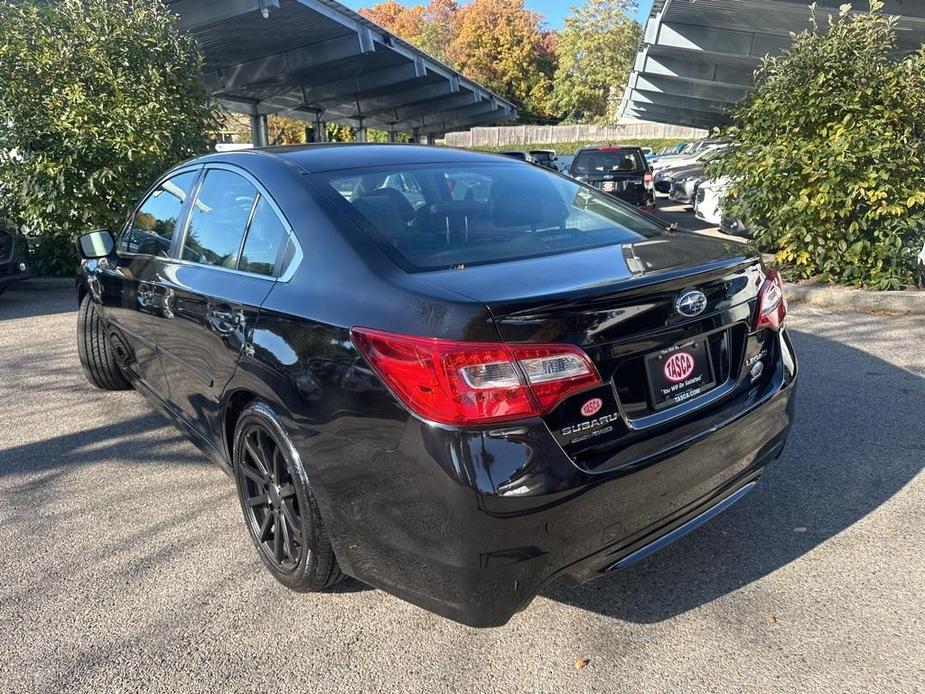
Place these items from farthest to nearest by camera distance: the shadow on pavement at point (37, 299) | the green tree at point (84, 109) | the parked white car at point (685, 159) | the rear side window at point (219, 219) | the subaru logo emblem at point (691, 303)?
the parked white car at point (685, 159) < the green tree at point (84, 109) < the shadow on pavement at point (37, 299) < the rear side window at point (219, 219) < the subaru logo emblem at point (691, 303)

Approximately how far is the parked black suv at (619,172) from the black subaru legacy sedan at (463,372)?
37.1 ft

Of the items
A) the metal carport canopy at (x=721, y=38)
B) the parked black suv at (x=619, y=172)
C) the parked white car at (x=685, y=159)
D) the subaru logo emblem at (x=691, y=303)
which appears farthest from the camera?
the parked white car at (x=685, y=159)

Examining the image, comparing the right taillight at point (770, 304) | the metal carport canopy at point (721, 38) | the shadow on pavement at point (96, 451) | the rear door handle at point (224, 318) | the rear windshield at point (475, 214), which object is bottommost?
the shadow on pavement at point (96, 451)

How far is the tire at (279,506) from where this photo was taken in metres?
2.62

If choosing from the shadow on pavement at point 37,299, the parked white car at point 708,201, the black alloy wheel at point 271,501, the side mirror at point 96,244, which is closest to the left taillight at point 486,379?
the black alloy wheel at point 271,501

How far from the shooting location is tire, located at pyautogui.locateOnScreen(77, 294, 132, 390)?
205 inches

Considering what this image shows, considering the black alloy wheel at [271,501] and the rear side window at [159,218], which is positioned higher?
the rear side window at [159,218]

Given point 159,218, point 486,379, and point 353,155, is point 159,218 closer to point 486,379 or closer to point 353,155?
point 353,155

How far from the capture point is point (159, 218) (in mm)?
4156

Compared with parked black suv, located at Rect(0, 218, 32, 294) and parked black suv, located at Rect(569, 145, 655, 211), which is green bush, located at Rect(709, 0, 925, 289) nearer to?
parked black suv, located at Rect(569, 145, 655, 211)

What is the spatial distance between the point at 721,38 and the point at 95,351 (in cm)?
1619

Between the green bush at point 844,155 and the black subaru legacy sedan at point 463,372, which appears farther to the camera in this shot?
the green bush at point 844,155

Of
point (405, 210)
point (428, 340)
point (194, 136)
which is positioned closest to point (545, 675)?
point (428, 340)

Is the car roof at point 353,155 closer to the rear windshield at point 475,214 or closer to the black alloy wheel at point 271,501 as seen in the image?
the rear windshield at point 475,214
